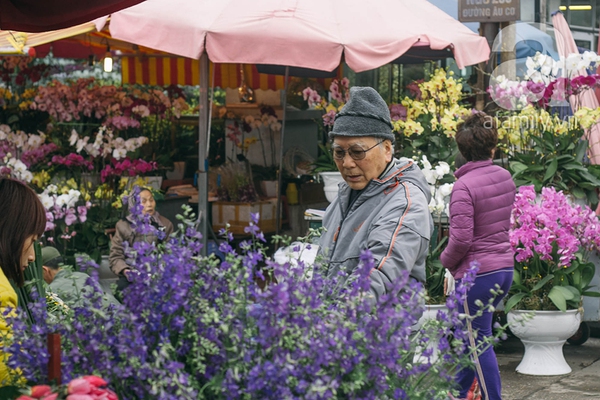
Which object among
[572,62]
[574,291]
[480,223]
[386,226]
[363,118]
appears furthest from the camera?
[572,62]

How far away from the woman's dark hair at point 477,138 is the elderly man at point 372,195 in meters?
2.01

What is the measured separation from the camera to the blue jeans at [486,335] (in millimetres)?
4637

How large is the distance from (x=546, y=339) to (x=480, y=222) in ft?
5.16

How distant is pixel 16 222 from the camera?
2594mm

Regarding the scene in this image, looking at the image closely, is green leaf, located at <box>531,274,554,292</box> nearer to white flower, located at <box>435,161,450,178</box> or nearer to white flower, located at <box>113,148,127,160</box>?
white flower, located at <box>435,161,450,178</box>

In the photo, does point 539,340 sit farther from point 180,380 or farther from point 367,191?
point 180,380

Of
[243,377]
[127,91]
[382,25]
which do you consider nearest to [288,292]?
[243,377]

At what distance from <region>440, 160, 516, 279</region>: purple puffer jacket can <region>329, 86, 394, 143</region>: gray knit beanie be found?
2.02 m

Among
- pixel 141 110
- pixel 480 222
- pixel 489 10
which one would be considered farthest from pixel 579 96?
pixel 141 110

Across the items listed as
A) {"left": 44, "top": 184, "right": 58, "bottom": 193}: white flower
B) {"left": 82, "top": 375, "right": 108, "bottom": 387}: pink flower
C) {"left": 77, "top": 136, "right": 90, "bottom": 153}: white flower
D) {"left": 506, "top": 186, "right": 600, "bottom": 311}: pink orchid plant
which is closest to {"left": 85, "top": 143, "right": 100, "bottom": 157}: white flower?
{"left": 77, "top": 136, "right": 90, "bottom": 153}: white flower

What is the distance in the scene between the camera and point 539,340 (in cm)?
602

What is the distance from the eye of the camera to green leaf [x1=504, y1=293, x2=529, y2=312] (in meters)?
5.95

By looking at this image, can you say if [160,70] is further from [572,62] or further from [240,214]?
[572,62]

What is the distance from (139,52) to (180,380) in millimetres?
9340
